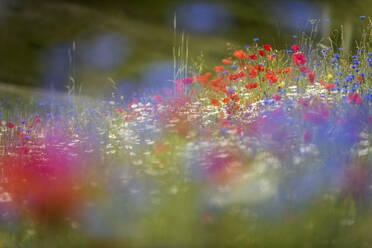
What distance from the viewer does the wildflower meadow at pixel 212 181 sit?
2336 millimetres

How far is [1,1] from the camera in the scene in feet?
26.9

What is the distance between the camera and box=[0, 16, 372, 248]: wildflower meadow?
2336 millimetres

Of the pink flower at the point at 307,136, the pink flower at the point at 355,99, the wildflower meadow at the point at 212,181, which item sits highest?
the pink flower at the point at 355,99

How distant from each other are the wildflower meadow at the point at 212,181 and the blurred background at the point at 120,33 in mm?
3646

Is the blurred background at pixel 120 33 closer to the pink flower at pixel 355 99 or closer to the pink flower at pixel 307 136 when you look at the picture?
the pink flower at pixel 355 99

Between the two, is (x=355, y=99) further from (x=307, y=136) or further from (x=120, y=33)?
(x=120, y=33)

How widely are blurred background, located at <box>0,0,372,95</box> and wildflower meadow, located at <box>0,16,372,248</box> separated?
3646mm

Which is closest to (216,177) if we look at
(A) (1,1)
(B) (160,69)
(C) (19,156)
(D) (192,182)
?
(D) (192,182)

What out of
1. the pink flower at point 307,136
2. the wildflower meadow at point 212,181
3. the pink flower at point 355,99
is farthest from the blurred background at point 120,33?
the pink flower at point 307,136

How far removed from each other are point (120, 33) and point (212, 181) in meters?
5.88

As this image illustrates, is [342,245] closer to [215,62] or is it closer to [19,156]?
[19,156]

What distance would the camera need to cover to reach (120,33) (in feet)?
26.1

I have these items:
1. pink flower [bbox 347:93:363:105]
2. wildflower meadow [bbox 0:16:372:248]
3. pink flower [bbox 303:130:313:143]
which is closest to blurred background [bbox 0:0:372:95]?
wildflower meadow [bbox 0:16:372:248]

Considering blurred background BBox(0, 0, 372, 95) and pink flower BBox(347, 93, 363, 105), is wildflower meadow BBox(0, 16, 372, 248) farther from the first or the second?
blurred background BBox(0, 0, 372, 95)
